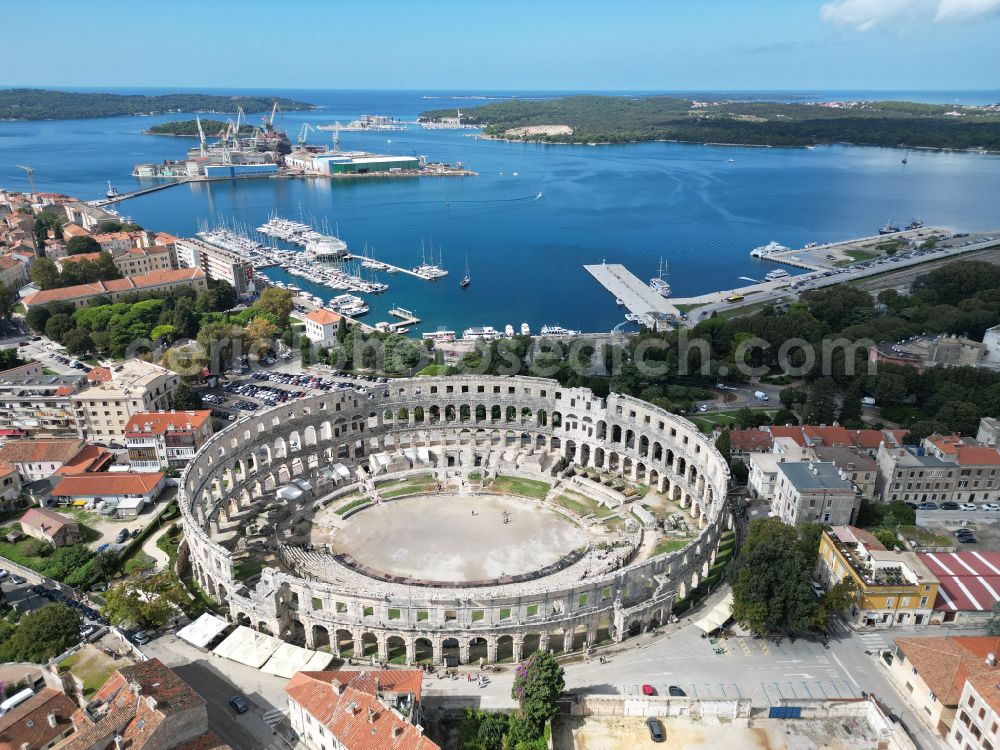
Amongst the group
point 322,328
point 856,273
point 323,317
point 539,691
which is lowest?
point 539,691

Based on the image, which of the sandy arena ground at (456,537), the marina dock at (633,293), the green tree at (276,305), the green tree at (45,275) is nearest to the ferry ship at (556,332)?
the marina dock at (633,293)

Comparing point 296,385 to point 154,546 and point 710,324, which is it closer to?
point 154,546

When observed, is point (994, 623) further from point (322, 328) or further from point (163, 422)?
point (322, 328)

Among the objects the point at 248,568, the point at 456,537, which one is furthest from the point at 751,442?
the point at 248,568

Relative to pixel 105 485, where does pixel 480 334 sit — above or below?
above

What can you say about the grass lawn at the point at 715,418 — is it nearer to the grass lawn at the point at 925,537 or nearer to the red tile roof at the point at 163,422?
the grass lawn at the point at 925,537

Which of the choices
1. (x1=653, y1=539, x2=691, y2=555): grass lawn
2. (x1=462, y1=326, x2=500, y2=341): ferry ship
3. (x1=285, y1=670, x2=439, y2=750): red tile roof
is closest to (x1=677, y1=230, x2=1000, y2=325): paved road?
(x1=462, y1=326, x2=500, y2=341): ferry ship

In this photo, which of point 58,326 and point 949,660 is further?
point 58,326
